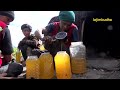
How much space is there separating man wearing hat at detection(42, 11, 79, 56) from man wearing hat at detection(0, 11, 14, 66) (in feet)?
1.10

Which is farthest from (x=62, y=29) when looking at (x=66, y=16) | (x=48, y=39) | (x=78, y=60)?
(x=78, y=60)

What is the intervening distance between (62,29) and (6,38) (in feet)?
1.68

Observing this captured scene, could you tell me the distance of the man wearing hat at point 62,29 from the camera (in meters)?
2.38

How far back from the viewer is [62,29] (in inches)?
101

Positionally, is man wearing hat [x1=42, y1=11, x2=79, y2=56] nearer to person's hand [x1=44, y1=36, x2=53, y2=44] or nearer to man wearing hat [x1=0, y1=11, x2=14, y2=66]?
person's hand [x1=44, y1=36, x2=53, y2=44]

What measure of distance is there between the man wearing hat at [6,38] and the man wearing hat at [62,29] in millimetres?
335

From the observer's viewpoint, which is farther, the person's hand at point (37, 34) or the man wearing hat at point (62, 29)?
the person's hand at point (37, 34)

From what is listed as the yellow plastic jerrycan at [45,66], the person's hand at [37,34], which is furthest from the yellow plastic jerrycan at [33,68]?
the person's hand at [37,34]

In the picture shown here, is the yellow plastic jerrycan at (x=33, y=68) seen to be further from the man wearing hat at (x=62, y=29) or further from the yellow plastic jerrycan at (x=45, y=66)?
the man wearing hat at (x=62, y=29)
